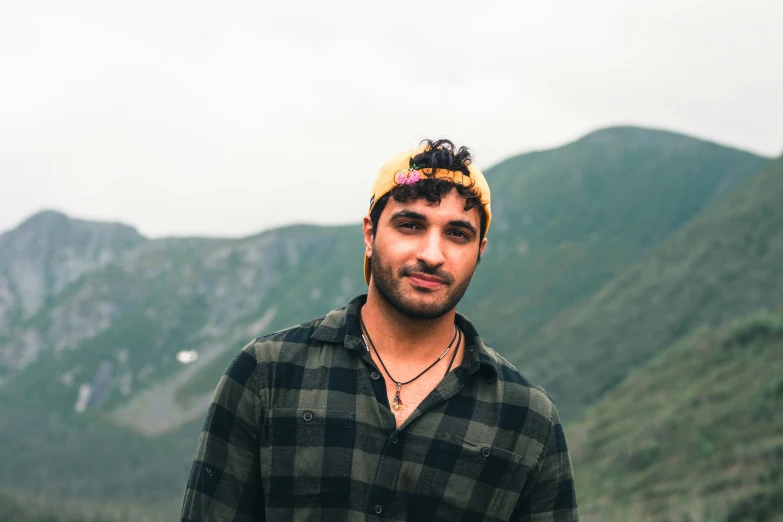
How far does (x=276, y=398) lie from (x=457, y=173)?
3.94ft

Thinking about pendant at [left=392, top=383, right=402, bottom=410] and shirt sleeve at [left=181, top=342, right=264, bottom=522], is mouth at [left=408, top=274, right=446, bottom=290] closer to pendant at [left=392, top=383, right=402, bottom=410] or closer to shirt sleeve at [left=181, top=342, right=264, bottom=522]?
pendant at [left=392, top=383, right=402, bottom=410]

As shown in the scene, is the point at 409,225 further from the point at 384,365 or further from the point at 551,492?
the point at 551,492

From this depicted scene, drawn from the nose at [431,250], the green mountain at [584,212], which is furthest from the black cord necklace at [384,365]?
the green mountain at [584,212]

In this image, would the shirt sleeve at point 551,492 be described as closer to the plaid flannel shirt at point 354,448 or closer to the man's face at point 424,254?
the plaid flannel shirt at point 354,448

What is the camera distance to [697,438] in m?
47.1

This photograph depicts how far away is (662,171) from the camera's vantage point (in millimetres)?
164250

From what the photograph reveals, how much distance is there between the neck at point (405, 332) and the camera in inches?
150

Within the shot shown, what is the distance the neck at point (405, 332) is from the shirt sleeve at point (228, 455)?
58 cm

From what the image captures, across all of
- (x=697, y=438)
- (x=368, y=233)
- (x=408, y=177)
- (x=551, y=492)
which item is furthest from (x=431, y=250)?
(x=697, y=438)

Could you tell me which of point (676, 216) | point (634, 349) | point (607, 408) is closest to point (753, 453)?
point (607, 408)

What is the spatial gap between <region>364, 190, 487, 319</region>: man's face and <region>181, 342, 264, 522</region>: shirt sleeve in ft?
2.29

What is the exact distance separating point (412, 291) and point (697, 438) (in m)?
47.1

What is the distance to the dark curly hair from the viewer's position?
3.74 meters

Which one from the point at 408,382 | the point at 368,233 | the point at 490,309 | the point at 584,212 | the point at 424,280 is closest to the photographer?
the point at 424,280
